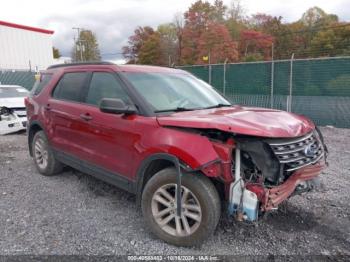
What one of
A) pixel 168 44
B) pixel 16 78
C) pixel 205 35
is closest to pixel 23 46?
pixel 16 78

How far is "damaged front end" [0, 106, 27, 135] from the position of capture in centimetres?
931

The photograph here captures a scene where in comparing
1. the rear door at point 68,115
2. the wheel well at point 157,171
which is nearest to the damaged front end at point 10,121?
the rear door at point 68,115

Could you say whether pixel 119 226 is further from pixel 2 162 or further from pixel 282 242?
pixel 2 162

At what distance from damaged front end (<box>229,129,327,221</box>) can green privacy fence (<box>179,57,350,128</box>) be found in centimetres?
746

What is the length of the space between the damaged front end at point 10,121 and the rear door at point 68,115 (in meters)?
4.95

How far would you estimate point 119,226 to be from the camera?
367 centimetres

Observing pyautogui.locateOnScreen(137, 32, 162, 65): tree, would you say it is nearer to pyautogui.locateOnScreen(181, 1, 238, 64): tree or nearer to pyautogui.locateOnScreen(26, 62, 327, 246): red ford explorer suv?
pyautogui.locateOnScreen(181, 1, 238, 64): tree

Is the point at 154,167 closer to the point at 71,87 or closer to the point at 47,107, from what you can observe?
the point at 71,87

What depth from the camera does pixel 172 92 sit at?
13.2 feet

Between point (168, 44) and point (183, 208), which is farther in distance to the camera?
point (168, 44)

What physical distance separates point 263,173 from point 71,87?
122 inches

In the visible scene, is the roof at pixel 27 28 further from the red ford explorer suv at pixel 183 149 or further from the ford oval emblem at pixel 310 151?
the ford oval emblem at pixel 310 151

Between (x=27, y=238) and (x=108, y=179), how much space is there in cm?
107

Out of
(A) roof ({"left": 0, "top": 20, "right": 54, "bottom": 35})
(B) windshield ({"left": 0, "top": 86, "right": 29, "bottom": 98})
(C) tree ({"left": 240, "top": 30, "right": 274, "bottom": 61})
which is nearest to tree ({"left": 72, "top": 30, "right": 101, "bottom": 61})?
(C) tree ({"left": 240, "top": 30, "right": 274, "bottom": 61})
